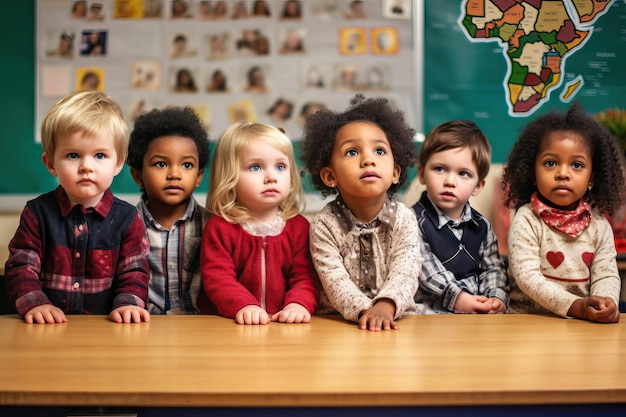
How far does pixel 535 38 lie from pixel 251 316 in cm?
271

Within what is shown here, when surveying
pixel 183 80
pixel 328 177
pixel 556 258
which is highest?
pixel 183 80

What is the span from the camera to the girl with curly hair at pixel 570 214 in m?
1.79

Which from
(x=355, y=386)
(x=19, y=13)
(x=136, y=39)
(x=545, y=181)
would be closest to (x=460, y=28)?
(x=136, y=39)

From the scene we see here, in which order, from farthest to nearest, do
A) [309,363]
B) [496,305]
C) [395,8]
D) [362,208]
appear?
1. [395,8]
2. [496,305]
3. [362,208]
4. [309,363]

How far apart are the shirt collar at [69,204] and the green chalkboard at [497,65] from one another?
2.21m

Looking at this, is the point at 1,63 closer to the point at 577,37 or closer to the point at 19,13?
the point at 19,13

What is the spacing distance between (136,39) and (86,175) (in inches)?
86.3

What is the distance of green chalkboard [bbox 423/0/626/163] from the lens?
360cm

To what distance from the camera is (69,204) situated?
5.49ft

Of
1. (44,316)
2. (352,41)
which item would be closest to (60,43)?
(352,41)

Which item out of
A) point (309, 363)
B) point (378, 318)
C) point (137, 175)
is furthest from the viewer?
point (137, 175)

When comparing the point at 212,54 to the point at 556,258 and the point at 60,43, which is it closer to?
the point at 60,43

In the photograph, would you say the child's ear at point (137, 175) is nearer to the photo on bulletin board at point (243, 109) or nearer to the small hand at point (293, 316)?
the small hand at point (293, 316)

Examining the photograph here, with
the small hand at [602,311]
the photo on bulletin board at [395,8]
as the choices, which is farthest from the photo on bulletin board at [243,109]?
the small hand at [602,311]
